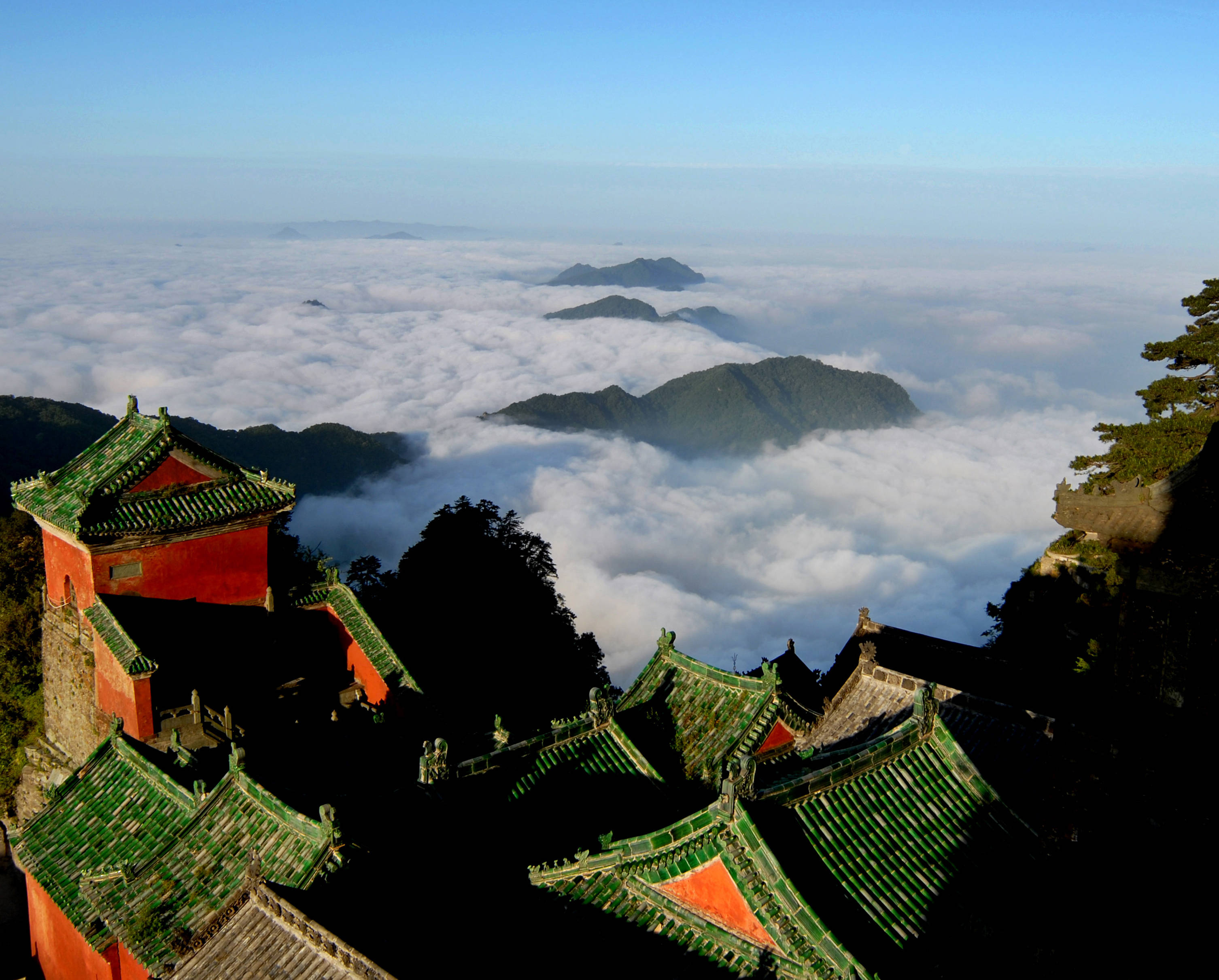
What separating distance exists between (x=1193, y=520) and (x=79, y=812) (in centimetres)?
1437

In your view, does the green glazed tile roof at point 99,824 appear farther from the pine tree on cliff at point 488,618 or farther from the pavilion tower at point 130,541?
the pine tree on cliff at point 488,618

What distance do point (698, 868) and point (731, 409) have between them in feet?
576

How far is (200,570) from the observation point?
790 inches

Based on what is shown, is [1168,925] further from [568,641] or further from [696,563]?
[696,563]

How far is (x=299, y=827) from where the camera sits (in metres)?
10.9

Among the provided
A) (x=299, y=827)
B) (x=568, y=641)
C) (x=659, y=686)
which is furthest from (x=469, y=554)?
(x=299, y=827)

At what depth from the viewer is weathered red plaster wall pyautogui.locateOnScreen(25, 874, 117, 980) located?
1220cm

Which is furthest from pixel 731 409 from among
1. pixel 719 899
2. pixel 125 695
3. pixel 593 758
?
pixel 719 899

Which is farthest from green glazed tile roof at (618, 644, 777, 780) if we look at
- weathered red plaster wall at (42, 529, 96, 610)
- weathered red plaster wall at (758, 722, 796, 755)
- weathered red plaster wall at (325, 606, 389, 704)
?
weathered red plaster wall at (42, 529, 96, 610)

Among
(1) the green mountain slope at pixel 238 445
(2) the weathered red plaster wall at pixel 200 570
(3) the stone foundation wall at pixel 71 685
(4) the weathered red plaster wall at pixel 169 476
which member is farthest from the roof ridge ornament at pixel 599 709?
(1) the green mountain slope at pixel 238 445

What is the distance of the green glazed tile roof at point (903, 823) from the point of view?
34.6 feet

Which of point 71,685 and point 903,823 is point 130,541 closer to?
point 71,685

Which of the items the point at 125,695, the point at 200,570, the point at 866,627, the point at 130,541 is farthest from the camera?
the point at 866,627

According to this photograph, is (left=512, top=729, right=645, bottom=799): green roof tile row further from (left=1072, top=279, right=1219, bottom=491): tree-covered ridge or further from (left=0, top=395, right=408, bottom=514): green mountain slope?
(left=0, top=395, right=408, bottom=514): green mountain slope
